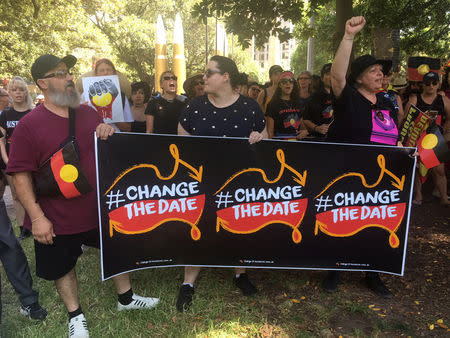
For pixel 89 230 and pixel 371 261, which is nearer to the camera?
pixel 89 230

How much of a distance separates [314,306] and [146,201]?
1745 mm

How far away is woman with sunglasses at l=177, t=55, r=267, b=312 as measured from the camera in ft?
10.8

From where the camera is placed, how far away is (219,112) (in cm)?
332

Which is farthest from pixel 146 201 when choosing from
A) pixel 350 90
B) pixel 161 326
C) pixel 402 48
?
pixel 402 48

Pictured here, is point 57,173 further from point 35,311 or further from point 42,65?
point 35,311

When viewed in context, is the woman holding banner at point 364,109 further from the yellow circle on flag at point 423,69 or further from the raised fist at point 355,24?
the yellow circle on flag at point 423,69

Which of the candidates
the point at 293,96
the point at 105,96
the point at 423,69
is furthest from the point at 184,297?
the point at 423,69

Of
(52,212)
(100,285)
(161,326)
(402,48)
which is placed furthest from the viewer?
(402,48)

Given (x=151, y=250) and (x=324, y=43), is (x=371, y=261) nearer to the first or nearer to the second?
(x=151, y=250)

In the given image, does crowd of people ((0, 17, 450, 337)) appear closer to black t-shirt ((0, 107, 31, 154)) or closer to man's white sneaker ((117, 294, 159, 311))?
man's white sneaker ((117, 294, 159, 311))

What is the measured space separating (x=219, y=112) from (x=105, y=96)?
161 cm

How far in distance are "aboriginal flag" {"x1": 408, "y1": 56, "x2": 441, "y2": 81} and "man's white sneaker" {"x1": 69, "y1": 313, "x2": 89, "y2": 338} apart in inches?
239

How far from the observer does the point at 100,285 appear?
3.75 metres

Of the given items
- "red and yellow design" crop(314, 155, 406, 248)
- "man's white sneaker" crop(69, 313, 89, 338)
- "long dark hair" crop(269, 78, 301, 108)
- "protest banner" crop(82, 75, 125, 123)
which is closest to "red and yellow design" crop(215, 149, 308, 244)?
"red and yellow design" crop(314, 155, 406, 248)
